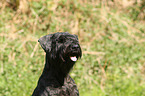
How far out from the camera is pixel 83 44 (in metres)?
8.16

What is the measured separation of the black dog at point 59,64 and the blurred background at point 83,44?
2.57 m

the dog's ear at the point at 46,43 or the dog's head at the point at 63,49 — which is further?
the dog's ear at the point at 46,43

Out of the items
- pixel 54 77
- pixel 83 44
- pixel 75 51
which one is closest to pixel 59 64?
pixel 54 77

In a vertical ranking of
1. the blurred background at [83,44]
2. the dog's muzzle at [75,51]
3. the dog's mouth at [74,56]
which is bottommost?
the blurred background at [83,44]

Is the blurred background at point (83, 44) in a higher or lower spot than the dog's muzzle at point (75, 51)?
lower

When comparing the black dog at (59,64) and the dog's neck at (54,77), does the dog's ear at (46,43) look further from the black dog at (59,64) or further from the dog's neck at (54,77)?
the dog's neck at (54,77)

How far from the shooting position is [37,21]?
8.23 m

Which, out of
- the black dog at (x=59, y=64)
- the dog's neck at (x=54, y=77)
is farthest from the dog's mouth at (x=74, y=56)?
the dog's neck at (x=54, y=77)

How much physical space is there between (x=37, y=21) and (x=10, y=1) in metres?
1.49

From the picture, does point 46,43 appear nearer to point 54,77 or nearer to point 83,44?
point 54,77

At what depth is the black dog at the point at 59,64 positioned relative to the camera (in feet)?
11.4

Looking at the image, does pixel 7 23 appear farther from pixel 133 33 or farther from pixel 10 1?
pixel 133 33

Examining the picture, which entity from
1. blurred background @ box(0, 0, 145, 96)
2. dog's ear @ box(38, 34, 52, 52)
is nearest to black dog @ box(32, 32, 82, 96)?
dog's ear @ box(38, 34, 52, 52)

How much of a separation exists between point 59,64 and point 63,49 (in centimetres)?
28
